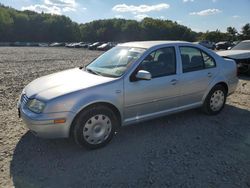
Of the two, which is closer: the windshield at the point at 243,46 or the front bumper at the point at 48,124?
the front bumper at the point at 48,124

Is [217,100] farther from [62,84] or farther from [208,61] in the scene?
[62,84]

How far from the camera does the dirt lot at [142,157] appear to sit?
131 inches

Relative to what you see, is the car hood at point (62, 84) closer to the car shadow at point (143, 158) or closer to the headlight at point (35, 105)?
the headlight at point (35, 105)

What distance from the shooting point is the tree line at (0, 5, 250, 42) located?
83500 mm

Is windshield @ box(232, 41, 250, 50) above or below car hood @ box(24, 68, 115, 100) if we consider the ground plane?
above

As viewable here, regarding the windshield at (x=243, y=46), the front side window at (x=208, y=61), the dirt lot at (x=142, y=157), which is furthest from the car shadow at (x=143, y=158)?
the windshield at (x=243, y=46)

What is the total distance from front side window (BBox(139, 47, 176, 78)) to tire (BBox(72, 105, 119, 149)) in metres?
1.00

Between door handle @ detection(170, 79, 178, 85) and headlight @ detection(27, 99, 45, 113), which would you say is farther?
door handle @ detection(170, 79, 178, 85)

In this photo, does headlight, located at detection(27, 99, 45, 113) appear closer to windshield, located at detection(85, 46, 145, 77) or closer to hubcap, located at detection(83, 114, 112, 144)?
hubcap, located at detection(83, 114, 112, 144)

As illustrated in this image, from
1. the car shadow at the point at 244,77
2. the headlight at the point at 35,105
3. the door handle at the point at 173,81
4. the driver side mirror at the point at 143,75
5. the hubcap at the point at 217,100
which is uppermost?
the driver side mirror at the point at 143,75

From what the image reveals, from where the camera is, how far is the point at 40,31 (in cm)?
8519

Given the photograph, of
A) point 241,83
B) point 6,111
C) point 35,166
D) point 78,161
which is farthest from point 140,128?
point 241,83

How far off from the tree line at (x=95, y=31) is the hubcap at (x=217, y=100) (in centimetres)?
8294

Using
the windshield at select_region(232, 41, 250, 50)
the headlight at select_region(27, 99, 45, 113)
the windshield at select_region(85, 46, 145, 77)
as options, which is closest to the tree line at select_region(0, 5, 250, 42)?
the windshield at select_region(232, 41, 250, 50)
